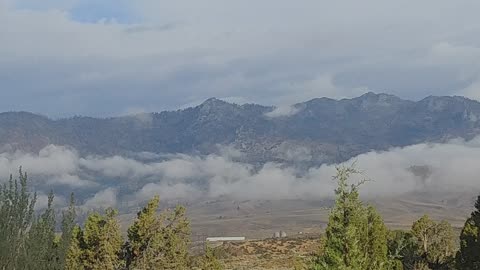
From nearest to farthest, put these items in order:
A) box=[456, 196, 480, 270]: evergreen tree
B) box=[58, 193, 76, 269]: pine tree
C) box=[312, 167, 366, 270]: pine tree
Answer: box=[312, 167, 366, 270]: pine tree
box=[58, 193, 76, 269]: pine tree
box=[456, 196, 480, 270]: evergreen tree

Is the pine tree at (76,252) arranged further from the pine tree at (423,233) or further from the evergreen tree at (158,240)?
the pine tree at (423,233)

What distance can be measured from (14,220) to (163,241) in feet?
55.7

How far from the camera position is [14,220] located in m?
21.2

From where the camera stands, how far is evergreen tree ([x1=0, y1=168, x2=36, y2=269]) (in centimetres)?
2059

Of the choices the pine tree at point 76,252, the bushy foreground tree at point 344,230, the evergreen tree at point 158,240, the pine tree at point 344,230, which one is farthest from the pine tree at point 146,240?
the pine tree at point 344,230

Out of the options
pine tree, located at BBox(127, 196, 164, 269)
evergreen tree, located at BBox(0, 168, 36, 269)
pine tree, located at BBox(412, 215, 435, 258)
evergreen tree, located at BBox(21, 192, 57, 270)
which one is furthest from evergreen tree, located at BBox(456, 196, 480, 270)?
evergreen tree, located at BBox(0, 168, 36, 269)

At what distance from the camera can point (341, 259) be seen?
61.0 feet

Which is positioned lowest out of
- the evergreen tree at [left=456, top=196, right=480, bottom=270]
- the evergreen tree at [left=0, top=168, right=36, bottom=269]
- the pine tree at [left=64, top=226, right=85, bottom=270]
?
the evergreen tree at [left=456, top=196, right=480, bottom=270]

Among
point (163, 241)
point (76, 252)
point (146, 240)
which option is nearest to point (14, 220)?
point (163, 241)

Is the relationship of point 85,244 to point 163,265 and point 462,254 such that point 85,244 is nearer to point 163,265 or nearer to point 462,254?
point 163,265

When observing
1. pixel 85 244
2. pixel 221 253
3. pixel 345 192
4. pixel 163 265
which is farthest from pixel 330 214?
pixel 221 253

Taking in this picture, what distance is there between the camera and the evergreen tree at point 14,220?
20594 millimetres

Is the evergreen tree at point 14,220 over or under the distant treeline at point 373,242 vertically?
over

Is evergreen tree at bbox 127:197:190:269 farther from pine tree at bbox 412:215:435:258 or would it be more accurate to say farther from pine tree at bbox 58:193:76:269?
pine tree at bbox 412:215:435:258
